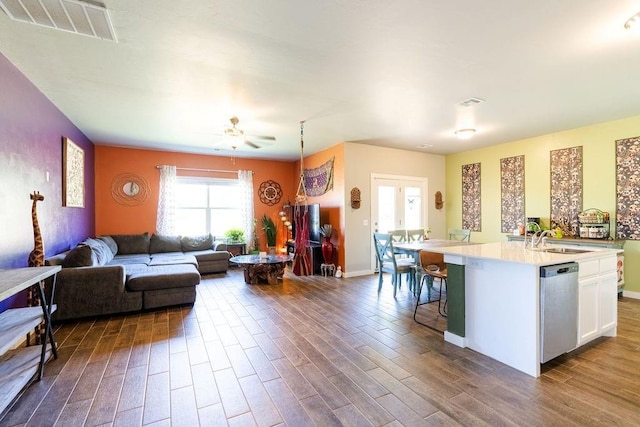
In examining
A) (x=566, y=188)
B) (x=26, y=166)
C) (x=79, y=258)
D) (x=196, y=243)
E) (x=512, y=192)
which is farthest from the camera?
(x=196, y=243)

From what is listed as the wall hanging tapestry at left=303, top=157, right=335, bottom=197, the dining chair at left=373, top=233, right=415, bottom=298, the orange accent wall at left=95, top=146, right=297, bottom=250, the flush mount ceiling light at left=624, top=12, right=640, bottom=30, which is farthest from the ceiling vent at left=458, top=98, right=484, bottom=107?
the orange accent wall at left=95, top=146, right=297, bottom=250

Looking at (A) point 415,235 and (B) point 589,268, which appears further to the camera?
(A) point 415,235

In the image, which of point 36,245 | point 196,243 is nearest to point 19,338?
point 36,245

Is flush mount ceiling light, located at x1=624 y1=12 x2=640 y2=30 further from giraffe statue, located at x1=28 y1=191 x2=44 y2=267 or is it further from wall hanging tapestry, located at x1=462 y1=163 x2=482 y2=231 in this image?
giraffe statue, located at x1=28 y1=191 x2=44 y2=267

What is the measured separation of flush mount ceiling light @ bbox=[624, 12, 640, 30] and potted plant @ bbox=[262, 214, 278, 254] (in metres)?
6.44

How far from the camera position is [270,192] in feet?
24.8

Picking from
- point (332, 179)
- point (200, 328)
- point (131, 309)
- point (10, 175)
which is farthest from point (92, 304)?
point (332, 179)

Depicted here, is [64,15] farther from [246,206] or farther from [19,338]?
[246,206]

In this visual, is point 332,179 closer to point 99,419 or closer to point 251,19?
point 251,19

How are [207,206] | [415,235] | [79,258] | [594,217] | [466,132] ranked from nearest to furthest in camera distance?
[79,258], [594,217], [466,132], [415,235], [207,206]

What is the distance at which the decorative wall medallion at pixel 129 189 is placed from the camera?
6066 millimetres

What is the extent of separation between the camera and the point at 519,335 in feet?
7.76

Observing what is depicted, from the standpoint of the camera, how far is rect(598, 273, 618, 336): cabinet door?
9.20ft

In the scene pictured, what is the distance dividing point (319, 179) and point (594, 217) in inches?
189
